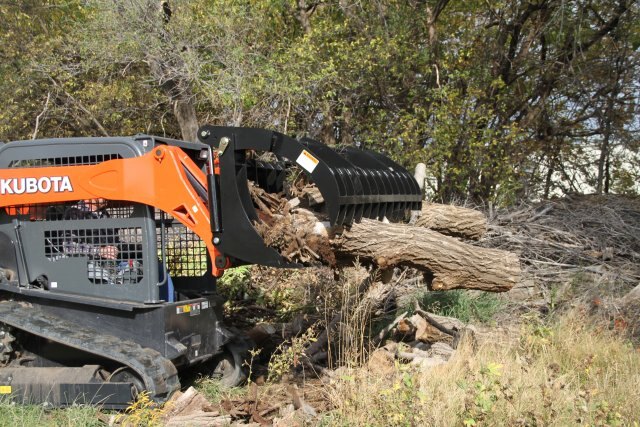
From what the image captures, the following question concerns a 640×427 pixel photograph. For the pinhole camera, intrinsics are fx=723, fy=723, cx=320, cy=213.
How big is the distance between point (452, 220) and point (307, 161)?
8.24ft

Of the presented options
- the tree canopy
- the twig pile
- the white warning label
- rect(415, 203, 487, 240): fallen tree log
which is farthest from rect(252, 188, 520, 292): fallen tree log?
the tree canopy

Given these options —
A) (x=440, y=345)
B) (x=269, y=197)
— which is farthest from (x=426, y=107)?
(x=269, y=197)

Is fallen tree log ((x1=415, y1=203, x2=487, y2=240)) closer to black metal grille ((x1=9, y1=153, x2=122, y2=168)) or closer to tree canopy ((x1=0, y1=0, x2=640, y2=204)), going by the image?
black metal grille ((x1=9, y1=153, x2=122, y2=168))

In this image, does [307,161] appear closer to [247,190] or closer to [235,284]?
[247,190]

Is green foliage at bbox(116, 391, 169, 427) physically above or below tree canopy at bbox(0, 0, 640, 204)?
below

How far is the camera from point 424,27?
1292 cm

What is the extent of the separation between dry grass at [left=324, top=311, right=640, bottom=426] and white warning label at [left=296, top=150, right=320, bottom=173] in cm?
145

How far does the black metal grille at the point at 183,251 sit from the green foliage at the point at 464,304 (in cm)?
280

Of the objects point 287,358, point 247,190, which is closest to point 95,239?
point 247,190

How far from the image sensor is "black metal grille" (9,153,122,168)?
5.59 m

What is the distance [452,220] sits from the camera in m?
7.16

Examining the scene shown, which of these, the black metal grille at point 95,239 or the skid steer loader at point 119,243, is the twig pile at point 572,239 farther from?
the black metal grille at point 95,239

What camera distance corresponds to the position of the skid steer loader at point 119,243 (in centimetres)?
525

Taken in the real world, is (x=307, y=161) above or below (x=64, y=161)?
below
